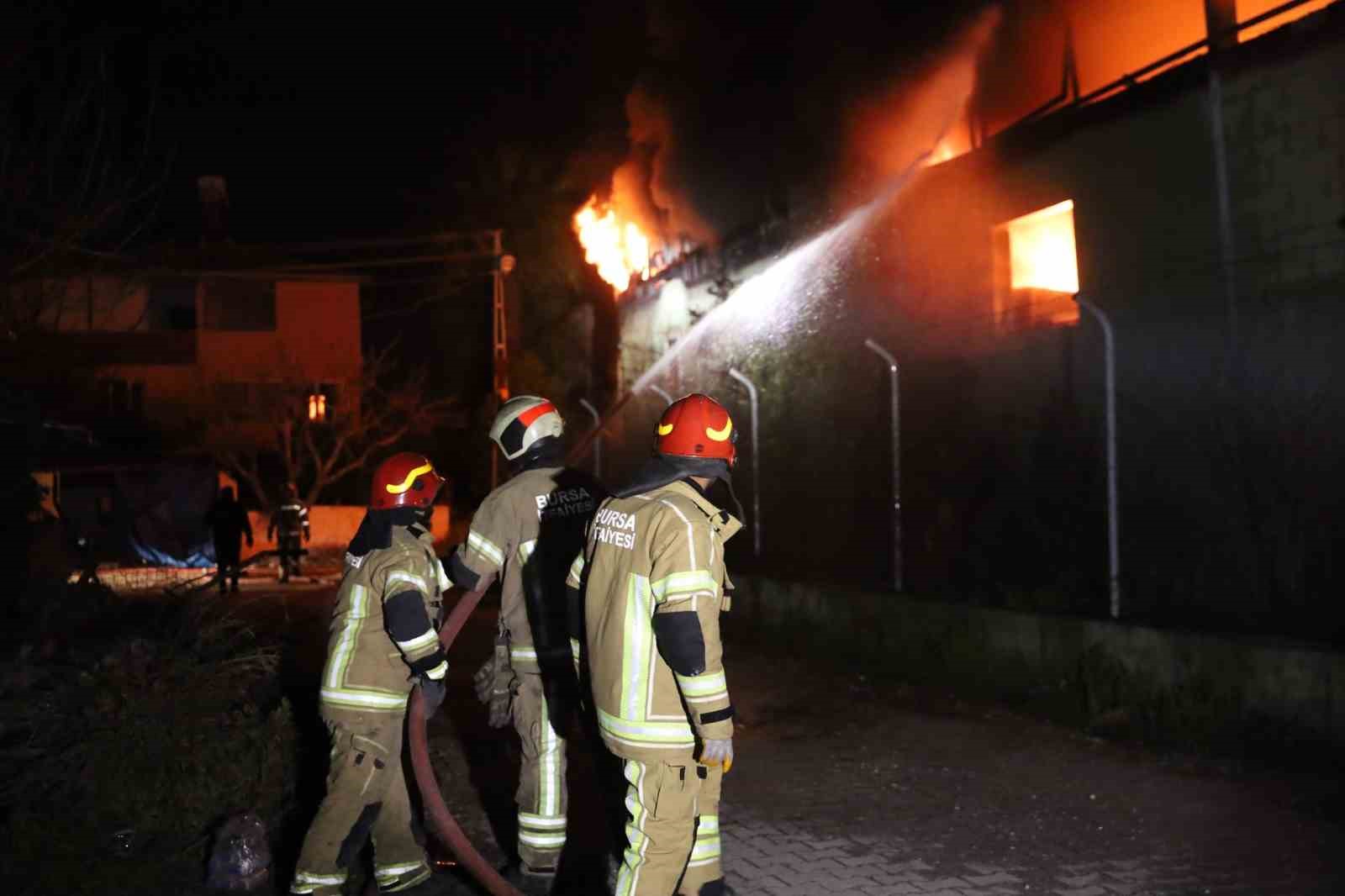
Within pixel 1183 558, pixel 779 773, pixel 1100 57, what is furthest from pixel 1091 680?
pixel 1100 57

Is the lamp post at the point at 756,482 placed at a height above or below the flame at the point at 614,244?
below

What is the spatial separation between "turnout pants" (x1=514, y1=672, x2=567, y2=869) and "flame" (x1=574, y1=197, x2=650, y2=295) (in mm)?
17481

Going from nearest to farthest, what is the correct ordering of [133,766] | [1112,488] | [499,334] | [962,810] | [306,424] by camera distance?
[133,766], [962,810], [1112,488], [499,334], [306,424]

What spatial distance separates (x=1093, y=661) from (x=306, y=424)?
24.6 m

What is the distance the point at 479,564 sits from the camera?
17.6 ft

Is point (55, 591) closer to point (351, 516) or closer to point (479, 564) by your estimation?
point (479, 564)

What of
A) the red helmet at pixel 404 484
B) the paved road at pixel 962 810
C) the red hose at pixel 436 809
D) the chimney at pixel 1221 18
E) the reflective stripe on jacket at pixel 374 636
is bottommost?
the paved road at pixel 962 810

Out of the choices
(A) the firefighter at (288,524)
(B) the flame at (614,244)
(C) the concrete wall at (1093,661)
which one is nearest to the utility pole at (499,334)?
(B) the flame at (614,244)

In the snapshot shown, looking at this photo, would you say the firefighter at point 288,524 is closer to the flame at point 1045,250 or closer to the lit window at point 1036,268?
the lit window at point 1036,268

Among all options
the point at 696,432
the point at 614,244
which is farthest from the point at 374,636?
the point at 614,244

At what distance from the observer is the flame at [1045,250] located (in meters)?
11.8

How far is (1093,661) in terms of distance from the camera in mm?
8586

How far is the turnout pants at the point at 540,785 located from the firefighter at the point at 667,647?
108 centimetres

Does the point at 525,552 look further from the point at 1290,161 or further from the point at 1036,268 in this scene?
the point at 1036,268
